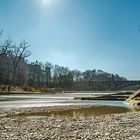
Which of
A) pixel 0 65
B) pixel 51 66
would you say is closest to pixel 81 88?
pixel 51 66

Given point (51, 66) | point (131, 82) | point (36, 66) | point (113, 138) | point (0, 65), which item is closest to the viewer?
point (113, 138)

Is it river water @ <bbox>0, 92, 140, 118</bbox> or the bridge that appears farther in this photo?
the bridge

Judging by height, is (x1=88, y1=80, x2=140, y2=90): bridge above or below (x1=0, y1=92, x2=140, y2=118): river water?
above

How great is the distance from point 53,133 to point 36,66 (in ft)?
532

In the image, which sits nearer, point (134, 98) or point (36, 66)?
point (134, 98)

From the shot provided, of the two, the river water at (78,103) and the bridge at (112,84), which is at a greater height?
the bridge at (112,84)

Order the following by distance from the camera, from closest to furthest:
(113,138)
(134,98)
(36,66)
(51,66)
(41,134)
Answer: (113,138), (41,134), (134,98), (36,66), (51,66)

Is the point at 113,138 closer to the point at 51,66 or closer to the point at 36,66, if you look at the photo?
the point at 36,66

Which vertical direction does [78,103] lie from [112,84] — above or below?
below

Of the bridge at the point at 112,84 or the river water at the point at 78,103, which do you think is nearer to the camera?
the river water at the point at 78,103

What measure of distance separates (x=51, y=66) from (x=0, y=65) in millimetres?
69614

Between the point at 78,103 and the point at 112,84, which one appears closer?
the point at 78,103

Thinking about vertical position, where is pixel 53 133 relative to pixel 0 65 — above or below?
below

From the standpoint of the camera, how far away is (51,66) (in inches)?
7781
